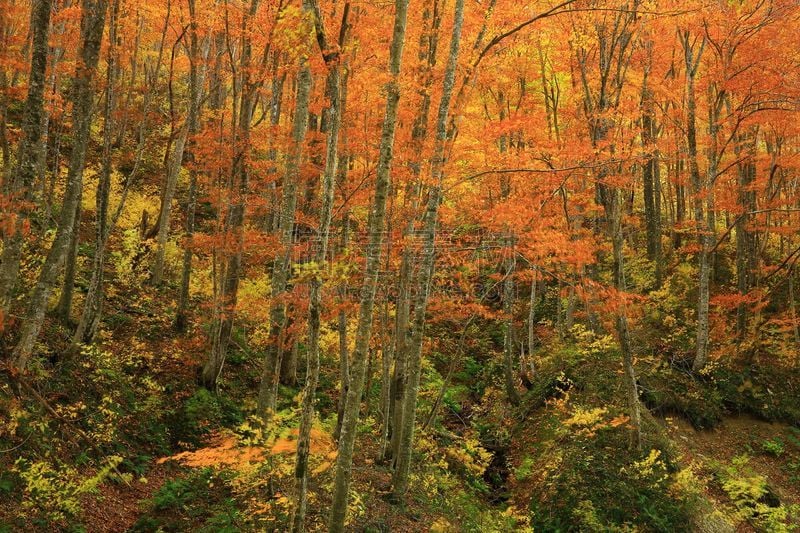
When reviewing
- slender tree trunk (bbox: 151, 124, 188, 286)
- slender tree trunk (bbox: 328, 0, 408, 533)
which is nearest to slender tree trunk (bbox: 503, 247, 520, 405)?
slender tree trunk (bbox: 328, 0, 408, 533)

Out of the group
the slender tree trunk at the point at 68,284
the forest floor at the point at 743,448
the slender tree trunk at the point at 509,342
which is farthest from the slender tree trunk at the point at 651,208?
the slender tree trunk at the point at 68,284

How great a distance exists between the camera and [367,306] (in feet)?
21.6

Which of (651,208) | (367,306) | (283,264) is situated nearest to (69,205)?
(283,264)

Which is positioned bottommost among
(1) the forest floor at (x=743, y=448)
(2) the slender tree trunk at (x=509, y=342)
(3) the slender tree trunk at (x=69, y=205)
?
(1) the forest floor at (x=743, y=448)

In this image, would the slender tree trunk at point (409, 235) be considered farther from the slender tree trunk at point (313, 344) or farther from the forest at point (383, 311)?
the slender tree trunk at point (313, 344)

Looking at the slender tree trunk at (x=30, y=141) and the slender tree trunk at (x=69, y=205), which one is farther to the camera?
the slender tree trunk at (x=69, y=205)

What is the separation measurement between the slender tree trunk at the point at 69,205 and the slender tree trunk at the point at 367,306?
14.8 feet

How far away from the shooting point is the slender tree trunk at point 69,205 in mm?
7289

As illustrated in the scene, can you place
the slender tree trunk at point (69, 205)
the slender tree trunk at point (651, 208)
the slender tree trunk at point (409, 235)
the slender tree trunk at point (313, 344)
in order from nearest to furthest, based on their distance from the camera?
the slender tree trunk at point (313, 344) → the slender tree trunk at point (69, 205) → the slender tree trunk at point (409, 235) → the slender tree trunk at point (651, 208)

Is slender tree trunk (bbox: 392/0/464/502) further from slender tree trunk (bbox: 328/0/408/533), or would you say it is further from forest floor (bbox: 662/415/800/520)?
forest floor (bbox: 662/415/800/520)

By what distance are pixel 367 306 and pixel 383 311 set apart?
5338mm

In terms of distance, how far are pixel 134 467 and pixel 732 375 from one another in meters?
15.5

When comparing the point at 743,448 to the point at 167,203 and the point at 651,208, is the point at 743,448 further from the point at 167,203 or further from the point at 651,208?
the point at 167,203

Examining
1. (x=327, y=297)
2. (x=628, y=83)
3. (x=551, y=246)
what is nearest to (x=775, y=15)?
(x=628, y=83)
